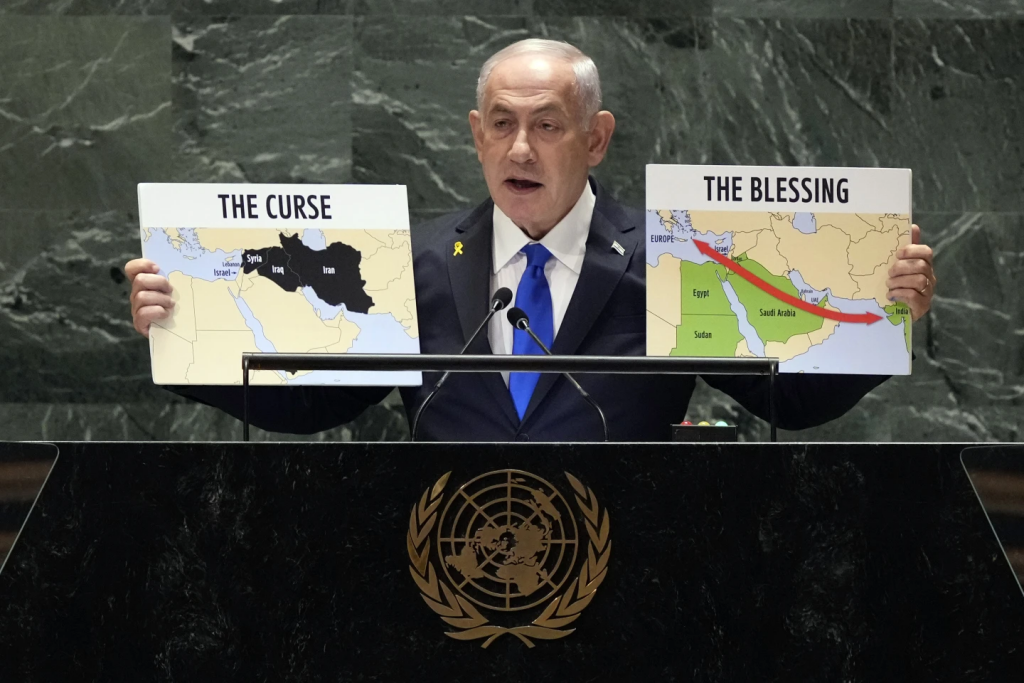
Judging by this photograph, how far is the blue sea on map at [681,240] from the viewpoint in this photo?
2.52 m

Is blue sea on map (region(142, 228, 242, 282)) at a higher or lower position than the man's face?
lower

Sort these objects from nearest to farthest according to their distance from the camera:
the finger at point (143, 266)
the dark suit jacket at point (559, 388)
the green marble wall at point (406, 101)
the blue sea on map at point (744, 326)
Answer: the blue sea on map at point (744, 326) → the finger at point (143, 266) → the dark suit jacket at point (559, 388) → the green marble wall at point (406, 101)

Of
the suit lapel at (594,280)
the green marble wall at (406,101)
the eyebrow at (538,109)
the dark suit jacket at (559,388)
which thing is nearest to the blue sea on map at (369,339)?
the dark suit jacket at (559,388)

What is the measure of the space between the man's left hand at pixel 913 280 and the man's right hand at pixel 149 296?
1.46 metres

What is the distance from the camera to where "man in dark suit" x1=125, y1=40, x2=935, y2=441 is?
295 centimetres

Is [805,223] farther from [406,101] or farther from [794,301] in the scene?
[406,101]

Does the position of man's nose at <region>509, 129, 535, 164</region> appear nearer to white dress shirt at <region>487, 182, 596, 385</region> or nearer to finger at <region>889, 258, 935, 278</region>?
white dress shirt at <region>487, 182, 596, 385</region>

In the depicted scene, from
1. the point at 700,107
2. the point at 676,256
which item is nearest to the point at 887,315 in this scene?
the point at 676,256

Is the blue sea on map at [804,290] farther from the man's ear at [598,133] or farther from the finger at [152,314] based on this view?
the finger at [152,314]
